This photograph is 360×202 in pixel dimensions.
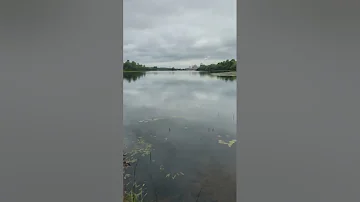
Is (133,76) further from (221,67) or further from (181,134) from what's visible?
(221,67)

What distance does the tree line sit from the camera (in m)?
1.83

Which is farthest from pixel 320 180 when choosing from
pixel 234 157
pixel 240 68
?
pixel 240 68

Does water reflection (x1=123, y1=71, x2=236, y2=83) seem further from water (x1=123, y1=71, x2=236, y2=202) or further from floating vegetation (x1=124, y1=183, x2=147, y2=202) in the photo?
floating vegetation (x1=124, y1=183, x2=147, y2=202)

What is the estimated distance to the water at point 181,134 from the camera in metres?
1.73

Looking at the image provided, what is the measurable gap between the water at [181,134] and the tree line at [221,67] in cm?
6

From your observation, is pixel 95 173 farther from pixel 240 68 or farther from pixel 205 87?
pixel 240 68

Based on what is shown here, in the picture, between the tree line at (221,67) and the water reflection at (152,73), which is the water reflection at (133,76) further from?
the tree line at (221,67)

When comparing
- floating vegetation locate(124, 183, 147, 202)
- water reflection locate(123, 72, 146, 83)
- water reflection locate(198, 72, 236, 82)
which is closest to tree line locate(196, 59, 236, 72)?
water reflection locate(198, 72, 236, 82)

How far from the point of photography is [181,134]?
180cm

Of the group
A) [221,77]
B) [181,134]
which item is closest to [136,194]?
[181,134]

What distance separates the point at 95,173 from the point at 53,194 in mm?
286

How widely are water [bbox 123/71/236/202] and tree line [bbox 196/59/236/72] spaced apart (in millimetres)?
57

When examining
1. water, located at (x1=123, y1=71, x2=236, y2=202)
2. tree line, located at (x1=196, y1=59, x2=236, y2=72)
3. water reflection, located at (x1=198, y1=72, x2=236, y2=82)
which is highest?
tree line, located at (x1=196, y1=59, x2=236, y2=72)

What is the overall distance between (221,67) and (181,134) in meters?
0.59
